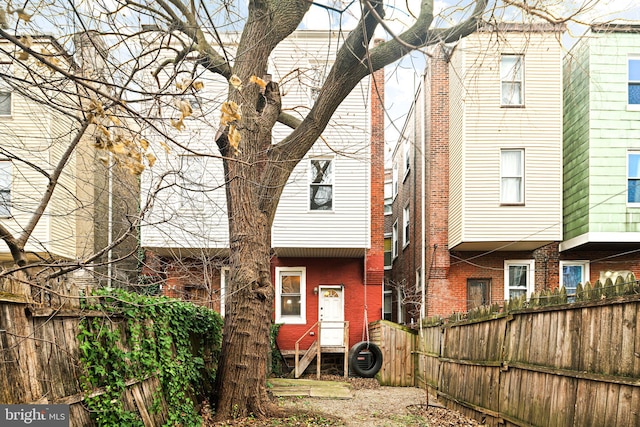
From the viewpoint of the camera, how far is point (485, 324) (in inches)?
318

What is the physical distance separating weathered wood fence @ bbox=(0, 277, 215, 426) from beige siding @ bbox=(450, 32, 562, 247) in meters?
11.1

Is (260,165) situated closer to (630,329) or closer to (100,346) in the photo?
(100,346)

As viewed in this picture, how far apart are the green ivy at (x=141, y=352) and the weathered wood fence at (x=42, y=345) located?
0.10 meters

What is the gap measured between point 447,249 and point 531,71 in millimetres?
5682

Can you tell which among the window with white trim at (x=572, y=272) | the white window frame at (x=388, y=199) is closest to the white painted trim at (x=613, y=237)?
the window with white trim at (x=572, y=272)

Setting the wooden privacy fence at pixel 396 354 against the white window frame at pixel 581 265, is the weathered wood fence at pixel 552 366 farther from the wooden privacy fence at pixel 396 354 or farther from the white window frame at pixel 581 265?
the white window frame at pixel 581 265

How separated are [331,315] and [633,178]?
9.26 m

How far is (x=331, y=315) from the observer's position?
14.8m

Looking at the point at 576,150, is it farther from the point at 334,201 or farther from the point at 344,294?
the point at 344,294

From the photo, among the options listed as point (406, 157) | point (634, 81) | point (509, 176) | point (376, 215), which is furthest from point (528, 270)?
point (406, 157)

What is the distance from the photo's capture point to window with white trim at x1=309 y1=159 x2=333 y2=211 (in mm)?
13797

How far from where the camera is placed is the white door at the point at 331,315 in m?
14.5

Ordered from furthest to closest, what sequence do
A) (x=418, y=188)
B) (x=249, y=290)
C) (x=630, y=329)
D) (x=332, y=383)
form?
(x=418, y=188) → (x=332, y=383) → (x=249, y=290) → (x=630, y=329)

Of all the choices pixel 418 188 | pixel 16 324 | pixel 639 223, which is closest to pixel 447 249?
pixel 418 188
